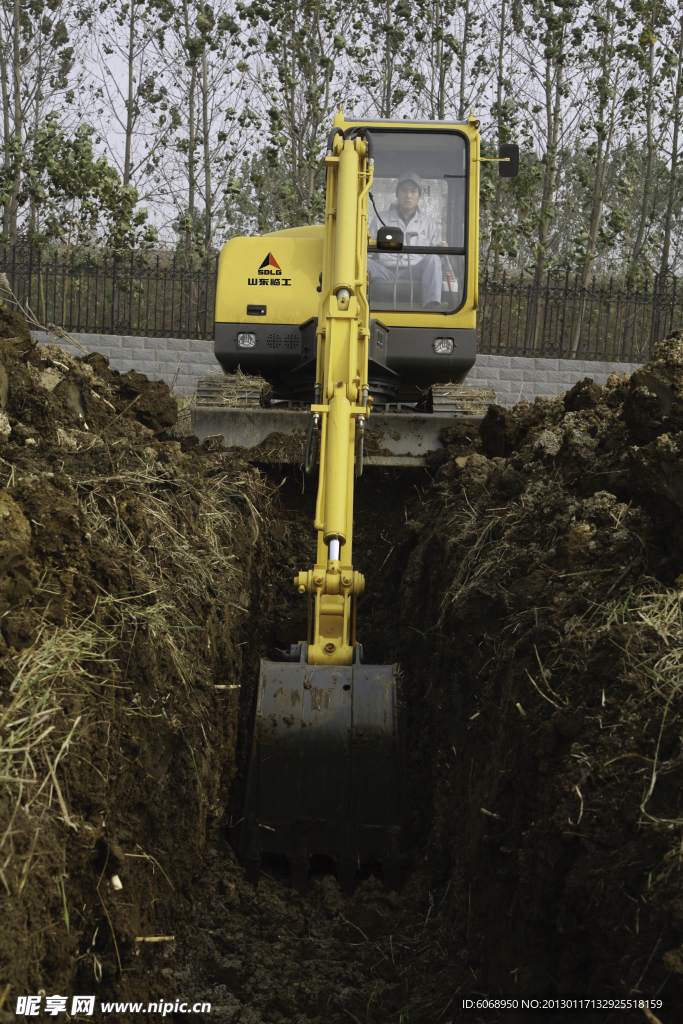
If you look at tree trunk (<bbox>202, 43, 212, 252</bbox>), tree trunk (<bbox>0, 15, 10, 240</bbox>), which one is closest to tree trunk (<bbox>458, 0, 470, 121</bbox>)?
tree trunk (<bbox>202, 43, 212, 252</bbox>)

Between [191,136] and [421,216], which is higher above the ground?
[191,136]

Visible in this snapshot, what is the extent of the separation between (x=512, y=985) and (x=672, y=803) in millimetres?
822

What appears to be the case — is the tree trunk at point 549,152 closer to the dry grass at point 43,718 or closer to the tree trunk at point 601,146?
the tree trunk at point 601,146

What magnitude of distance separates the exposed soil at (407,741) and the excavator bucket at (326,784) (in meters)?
0.14

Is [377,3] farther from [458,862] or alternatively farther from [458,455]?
[458,862]

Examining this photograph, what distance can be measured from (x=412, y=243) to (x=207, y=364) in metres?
8.85

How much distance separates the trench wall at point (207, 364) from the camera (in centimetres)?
1543

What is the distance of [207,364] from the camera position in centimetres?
1549

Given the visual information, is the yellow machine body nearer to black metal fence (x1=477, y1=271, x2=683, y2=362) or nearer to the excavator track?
the excavator track

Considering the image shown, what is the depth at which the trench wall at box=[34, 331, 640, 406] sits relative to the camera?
1543 centimetres

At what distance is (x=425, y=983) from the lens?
3230 mm

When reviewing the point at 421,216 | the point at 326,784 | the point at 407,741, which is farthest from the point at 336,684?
the point at 421,216

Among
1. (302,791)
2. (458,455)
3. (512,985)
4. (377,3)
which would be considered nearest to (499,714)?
(512,985)

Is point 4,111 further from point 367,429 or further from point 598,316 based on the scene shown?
point 367,429
